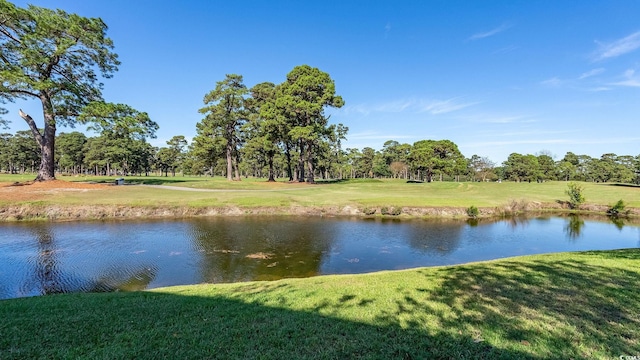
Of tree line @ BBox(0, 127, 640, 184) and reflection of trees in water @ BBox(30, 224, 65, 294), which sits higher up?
tree line @ BBox(0, 127, 640, 184)

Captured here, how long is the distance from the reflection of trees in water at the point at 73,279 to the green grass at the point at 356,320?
2.66 metres

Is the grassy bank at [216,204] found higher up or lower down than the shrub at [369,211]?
higher up

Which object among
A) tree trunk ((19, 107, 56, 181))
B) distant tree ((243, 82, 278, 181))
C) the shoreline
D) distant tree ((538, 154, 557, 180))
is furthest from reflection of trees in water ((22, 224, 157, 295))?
Answer: distant tree ((538, 154, 557, 180))

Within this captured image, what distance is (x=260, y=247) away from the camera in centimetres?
1582

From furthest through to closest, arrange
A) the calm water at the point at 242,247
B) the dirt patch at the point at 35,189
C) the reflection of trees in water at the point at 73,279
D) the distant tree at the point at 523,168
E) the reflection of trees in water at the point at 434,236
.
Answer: the distant tree at the point at 523,168
the dirt patch at the point at 35,189
the reflection of trees in water at the point at 434,236
the calm water at the point at 242,247
the reflection of trees in water at the point at 73,279

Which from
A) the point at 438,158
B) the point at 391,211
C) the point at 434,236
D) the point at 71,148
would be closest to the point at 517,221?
the point at 391,211

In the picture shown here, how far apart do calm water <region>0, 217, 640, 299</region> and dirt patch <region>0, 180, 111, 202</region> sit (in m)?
5.85

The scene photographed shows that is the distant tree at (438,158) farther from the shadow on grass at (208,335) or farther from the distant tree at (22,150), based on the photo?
the distant tree at (22,150)

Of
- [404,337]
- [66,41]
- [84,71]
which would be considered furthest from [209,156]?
[404,337]

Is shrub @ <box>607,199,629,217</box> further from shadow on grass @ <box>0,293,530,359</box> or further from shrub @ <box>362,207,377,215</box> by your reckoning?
shadow on grass @ <box>0,293,530,359</box>

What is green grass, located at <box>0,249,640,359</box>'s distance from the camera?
466cm

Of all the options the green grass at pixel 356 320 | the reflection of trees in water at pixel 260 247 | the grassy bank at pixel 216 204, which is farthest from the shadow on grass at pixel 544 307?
the grassy bank at pixel 216 204

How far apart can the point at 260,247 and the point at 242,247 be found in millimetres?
954

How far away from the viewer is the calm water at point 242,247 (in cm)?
1158
